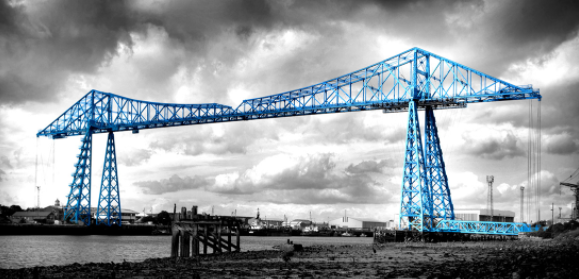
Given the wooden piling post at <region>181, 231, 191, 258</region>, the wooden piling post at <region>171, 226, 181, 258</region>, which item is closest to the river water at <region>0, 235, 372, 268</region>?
the wooden piling post at <region>171, 226, 181, 258</region>

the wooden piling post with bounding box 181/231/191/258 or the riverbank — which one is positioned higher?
the wooden piling post with bounding box 181/231/191/258

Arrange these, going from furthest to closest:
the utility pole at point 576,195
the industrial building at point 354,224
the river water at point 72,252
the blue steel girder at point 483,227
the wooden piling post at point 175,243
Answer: the industrial building at point 354,224 → the utility pole at point 576,195 → the blue steel girder at point 483,227 → the river water at point 72,252 → the wooden piling post at point 175,243

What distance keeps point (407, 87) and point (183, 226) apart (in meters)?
30.8

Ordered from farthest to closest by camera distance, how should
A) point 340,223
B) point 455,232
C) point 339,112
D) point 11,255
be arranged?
1. point 340,223
2. point 339,112
3. point 455,232
4. point 11,255

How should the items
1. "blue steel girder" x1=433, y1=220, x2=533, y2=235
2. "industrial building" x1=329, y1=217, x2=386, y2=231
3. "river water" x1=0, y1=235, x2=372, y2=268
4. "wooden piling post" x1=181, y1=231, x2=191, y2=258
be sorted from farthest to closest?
1. "industrial building" x1=329, y1=217, x2=386, y2=231
2. "blue steel girder" x1=433, y1=220, x2=533, y2=235
3. "river water" x1=0, y1=235, x2=372, y2=268
4. "wooden piling post" x1=181, y1=231, x2=191, y2=258

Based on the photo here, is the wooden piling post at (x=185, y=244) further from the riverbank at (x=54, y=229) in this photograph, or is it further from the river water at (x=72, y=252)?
the riverbank at (x=54, y=229)

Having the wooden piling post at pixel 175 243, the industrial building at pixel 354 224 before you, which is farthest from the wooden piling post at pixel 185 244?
the industrial building at pixel 354 224

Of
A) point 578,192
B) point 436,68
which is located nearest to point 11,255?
point 436,68

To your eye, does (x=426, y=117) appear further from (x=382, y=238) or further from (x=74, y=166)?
(x=74, y=166)

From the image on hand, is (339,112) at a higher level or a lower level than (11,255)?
higher

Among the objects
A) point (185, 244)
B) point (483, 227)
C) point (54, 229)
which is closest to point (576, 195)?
A: point (483, 227)

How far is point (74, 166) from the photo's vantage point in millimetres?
83812

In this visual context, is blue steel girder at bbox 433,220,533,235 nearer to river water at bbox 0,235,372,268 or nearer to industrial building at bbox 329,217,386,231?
river water at bbox 0,235,372,268

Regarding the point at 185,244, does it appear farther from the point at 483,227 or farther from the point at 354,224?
the point at 354,224
